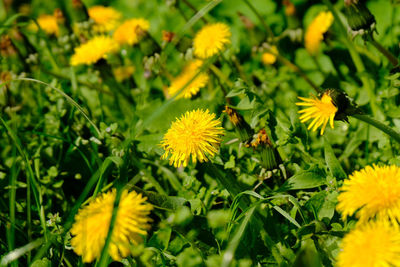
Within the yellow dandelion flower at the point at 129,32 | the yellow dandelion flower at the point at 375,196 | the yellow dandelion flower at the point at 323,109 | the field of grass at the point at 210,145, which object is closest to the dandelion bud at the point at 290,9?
the field of grass at the point at 210,145

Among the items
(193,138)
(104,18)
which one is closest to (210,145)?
(193,138)

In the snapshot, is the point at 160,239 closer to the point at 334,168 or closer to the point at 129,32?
the point at 334,168

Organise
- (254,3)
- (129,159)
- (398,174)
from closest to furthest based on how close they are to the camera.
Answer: (398,174)
(129,159)
(254,3)

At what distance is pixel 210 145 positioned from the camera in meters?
1.15

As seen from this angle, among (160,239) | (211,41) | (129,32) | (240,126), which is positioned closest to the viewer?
(160,239)

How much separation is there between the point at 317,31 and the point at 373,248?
1143mm

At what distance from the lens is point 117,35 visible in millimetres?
2059

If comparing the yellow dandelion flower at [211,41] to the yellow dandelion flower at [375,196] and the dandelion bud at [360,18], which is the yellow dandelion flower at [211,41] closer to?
the dandelion bud at [360,18]

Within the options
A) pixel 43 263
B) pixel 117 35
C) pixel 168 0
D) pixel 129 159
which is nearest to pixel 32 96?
pixel 117 35

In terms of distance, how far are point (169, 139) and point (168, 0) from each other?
38.0 inches

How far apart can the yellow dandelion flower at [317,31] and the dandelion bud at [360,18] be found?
0.31 meters

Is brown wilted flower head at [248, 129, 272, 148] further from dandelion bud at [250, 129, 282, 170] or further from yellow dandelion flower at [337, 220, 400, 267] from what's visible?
yellow dandelion flower at [337, 220, 400, 267]

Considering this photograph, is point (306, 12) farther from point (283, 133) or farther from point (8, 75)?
point (8, 75)

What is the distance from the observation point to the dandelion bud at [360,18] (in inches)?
52.6
